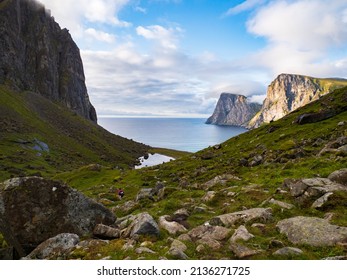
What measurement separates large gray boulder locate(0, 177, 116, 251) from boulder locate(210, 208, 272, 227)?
6990 mm

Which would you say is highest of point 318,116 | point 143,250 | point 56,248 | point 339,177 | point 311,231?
point 318,116

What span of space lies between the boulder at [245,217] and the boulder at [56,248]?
717 cm

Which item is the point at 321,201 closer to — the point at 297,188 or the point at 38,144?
the point at 297,188

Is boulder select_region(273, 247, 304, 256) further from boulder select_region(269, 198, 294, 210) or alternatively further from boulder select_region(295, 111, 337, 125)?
boulder select_region(295, 111, 337, 125)

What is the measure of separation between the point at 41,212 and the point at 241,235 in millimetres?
10939

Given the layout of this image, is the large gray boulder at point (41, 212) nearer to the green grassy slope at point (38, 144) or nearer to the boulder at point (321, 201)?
the boulder at point (321, 201)

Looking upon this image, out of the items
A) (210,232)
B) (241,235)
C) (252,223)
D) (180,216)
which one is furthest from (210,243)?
(180,216)

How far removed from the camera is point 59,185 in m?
16.5

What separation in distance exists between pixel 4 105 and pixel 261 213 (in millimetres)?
175351

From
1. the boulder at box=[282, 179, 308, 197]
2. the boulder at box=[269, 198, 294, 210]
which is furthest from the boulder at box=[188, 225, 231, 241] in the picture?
the boulder at box=[282, 179, 308, 197]

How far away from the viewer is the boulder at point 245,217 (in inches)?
570

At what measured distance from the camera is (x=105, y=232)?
1517 cm

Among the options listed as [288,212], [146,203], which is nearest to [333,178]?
[288,212]
